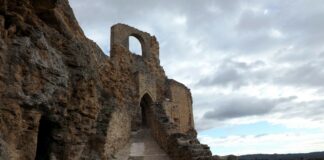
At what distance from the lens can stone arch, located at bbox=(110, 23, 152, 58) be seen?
22.7 m

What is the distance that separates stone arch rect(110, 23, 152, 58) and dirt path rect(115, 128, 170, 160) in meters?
6.83

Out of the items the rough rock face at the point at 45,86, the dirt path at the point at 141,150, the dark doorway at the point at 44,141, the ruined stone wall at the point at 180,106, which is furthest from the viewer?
the ruined stone wall at the point at 180,106

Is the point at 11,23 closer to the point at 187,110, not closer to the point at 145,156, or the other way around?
the point at 145,156

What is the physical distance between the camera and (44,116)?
15.9 ft

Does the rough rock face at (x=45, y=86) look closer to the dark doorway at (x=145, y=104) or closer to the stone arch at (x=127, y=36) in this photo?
the dark doorway at (x=145, y=104)

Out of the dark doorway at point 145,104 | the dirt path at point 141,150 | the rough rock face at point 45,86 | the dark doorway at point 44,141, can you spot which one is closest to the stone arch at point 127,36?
the dark doorway at point 145,104

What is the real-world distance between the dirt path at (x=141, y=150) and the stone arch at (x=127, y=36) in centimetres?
683

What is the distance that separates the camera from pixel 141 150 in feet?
49.8

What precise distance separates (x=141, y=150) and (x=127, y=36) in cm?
1041

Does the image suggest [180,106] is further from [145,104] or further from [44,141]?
[44,141]

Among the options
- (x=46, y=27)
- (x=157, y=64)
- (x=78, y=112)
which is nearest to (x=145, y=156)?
(x=78, y=112)

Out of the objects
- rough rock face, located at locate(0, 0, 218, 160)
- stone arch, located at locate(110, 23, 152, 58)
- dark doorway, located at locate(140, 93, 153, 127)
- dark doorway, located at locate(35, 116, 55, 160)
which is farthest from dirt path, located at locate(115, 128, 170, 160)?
dark doorway, located at locate(35, 116, 55, 160)

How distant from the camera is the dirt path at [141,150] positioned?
47.2 ft

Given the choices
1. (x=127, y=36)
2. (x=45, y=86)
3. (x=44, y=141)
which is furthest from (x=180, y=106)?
(x=45, y=86)
